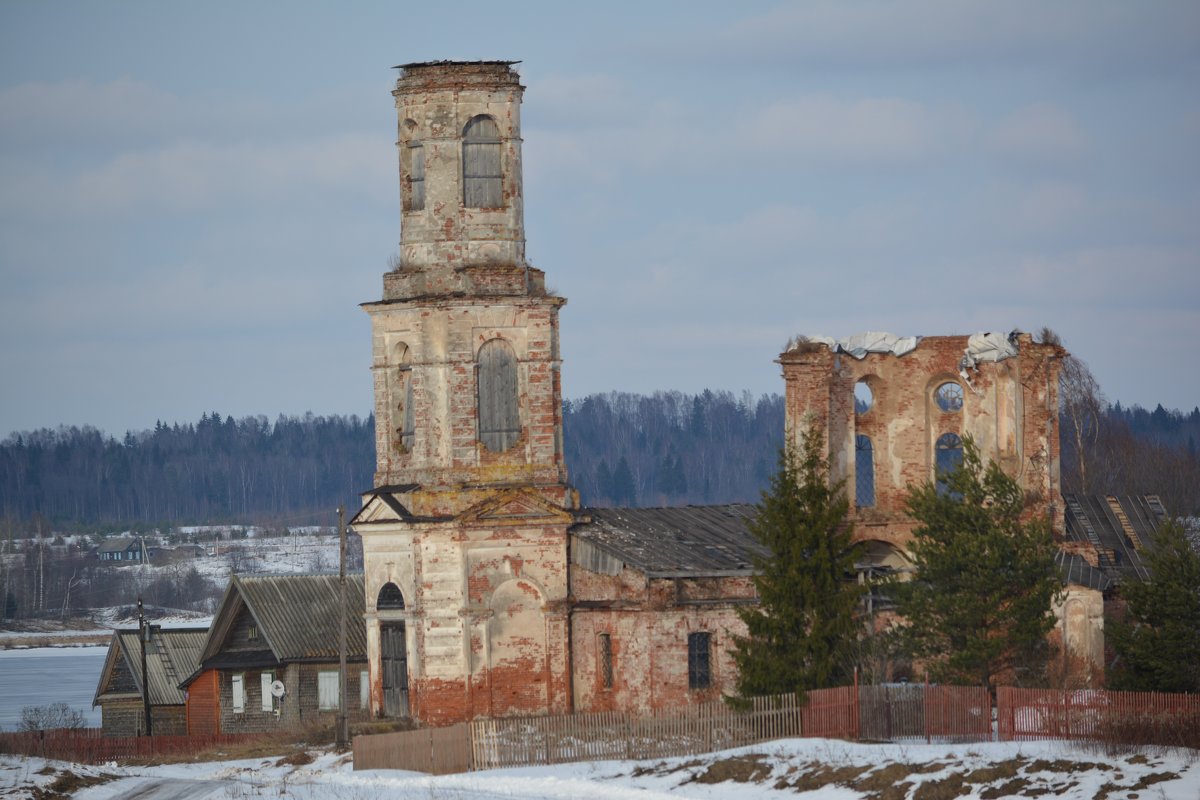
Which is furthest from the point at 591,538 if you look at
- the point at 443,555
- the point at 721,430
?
the point at 721,430

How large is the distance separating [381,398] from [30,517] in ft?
446

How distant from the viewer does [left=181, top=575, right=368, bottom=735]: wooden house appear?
50094 millimetres

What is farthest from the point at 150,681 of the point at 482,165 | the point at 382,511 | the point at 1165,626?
the point at 1165,626

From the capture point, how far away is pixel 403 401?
44375 mm

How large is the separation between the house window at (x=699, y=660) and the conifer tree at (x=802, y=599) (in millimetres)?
7133

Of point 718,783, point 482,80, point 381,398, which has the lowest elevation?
point 718,783

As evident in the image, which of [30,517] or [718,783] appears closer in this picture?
[718,783]

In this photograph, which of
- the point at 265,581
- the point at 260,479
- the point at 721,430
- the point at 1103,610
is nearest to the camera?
the point at 1103,610

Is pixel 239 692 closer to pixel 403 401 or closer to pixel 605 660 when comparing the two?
pixel 403 401

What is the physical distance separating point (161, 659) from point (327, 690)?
742cm

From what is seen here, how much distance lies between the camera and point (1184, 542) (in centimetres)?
3509

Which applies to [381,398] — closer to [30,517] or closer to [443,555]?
[443,555]

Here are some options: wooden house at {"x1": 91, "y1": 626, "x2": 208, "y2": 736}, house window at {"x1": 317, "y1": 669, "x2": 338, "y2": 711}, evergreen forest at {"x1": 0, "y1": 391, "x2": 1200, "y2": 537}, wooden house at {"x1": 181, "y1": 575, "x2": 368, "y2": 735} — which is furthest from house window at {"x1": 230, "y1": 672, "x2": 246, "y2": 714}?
evergreen forest at {"x1": 0, "y1": 391, "x2": 1200, "y2": 537}

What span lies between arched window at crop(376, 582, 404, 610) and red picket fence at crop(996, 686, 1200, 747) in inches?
582
